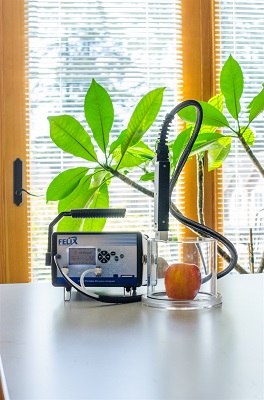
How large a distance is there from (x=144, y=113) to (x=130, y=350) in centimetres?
131

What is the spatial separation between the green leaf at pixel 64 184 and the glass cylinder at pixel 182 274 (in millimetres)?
1025

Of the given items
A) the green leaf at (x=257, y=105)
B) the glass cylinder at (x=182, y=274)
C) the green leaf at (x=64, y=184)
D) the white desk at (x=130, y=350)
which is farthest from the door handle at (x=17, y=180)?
the glass cylinder at (x=182, y=274)

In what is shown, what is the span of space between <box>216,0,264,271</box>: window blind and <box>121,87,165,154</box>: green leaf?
118 centimetres

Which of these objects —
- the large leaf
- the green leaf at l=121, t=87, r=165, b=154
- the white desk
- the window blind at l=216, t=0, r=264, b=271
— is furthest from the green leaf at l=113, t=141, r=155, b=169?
the white desk

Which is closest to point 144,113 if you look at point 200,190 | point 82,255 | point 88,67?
point 200,190

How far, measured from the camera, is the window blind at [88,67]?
3111 mm

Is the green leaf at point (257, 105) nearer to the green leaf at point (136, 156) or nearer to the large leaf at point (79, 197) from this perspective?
the green leaf at point (136, 156)

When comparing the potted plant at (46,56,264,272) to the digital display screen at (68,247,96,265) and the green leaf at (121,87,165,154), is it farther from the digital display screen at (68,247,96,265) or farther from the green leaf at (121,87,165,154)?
the digital display screen at (68,247,96,265)

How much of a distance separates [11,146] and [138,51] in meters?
0.72

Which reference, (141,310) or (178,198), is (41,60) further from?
(141,310)

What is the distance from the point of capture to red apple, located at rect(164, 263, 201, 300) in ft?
4.04

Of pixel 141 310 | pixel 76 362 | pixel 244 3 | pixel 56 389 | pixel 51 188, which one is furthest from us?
pixel 244 3

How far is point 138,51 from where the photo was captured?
10.5 feet

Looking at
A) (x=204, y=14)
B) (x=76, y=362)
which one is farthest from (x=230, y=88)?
(x=76, y=362)
